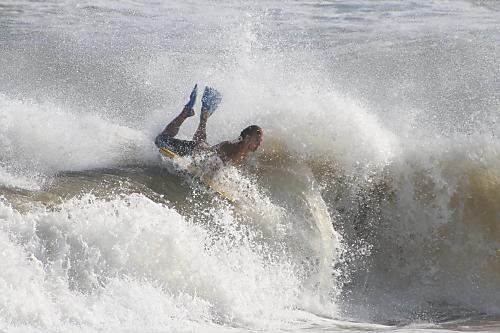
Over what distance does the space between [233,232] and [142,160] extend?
2290 millimetres

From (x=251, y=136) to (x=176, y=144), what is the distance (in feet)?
3.22

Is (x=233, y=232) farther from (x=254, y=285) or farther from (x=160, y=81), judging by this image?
(x=160, y=81)

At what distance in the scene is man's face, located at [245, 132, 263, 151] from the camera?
410 inches

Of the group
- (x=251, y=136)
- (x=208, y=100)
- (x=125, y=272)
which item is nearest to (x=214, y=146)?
(x=251, y=136)

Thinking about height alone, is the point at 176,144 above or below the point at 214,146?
below

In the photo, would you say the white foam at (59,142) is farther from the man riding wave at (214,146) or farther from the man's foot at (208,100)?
the man's foot at (208,100)

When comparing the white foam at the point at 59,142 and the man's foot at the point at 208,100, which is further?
the white foam at the point at 59,142

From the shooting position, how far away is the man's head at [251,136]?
34.1ft

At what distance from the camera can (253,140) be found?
10.4m

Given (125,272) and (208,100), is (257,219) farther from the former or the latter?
(125,272)

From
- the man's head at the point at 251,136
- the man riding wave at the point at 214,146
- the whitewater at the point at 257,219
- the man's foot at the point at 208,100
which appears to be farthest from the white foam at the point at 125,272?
the man's foot at the point at 208,100

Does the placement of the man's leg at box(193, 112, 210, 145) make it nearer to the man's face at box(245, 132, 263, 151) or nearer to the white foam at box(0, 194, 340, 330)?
the man's face at box(245, 132, 263, 151)

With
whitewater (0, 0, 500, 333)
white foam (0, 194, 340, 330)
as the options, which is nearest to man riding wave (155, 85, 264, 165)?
whitewater (0, 0, 500, 333)

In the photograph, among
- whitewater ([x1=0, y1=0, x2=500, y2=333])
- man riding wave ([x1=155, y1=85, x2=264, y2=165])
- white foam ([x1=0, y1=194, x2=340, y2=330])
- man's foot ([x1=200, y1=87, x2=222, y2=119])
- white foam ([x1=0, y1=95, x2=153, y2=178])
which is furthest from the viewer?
white foam ([x1=0, y1=95, x2=153, y2=178])
